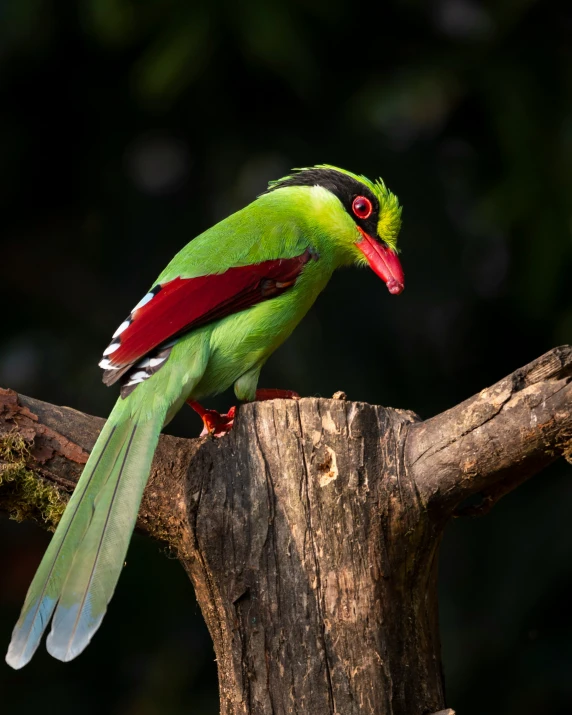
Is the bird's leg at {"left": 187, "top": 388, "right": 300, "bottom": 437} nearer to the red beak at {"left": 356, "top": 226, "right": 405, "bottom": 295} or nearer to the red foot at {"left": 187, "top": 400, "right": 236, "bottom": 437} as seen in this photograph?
the red foot at {"left": 187, "top": 400, "right": 236, "bottom": 437}

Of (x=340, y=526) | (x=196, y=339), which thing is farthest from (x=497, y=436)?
(x=196, y=339)

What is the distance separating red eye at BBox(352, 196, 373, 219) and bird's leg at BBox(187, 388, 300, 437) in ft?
2.83

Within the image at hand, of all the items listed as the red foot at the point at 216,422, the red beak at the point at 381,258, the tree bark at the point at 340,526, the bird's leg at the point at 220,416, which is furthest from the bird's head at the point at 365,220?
the tree bark at the point at 340,526

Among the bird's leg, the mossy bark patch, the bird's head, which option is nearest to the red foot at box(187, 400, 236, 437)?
the bird's leg

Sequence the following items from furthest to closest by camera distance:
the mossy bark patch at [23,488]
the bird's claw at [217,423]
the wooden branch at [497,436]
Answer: the bird's claw at [217,423], the mossy bark patch at [23,488], the wooden branch at [497,436]

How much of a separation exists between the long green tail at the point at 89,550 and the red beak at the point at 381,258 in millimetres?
1421

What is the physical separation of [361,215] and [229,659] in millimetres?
2061

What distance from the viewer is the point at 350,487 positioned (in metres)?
3.34

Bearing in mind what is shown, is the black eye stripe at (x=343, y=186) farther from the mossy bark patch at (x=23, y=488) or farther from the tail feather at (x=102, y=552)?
the mossy bark patch at (x=23, y=488)

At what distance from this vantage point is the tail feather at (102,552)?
123 inches

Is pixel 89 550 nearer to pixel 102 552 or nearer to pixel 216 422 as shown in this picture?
pixel 102 552

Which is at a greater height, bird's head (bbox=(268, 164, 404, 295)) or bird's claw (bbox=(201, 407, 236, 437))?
bird's head (bbox=(268, 164, 404, 295))

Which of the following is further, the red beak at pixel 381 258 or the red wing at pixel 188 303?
the red beak at pixel 381 258

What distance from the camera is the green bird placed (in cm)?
321
